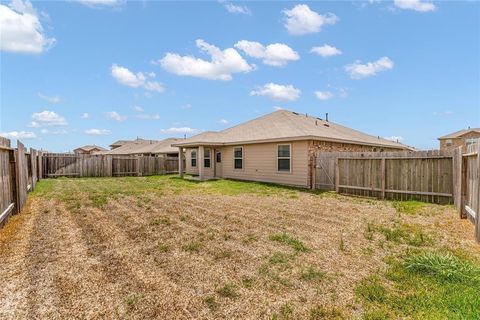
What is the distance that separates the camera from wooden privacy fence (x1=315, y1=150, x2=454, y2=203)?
9455 millimetres

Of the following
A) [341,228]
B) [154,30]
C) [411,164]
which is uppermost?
[154,30]

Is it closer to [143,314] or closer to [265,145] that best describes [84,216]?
[143,314]

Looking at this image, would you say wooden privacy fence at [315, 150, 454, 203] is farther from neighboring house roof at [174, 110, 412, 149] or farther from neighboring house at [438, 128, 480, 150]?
neighboring house at [438, 128, 480, 150]

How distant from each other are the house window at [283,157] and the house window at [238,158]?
320 centimetres

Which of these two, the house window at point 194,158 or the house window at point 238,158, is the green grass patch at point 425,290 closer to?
the house window at point 238,158

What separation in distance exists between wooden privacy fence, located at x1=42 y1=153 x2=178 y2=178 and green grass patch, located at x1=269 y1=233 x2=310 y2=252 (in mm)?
20703

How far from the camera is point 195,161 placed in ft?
73.0

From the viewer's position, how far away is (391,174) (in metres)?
10.8

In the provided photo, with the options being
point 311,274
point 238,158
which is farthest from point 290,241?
point 238,158

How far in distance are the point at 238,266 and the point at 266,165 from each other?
12.1 m

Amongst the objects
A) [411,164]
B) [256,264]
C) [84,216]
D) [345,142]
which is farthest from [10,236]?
[345,142]

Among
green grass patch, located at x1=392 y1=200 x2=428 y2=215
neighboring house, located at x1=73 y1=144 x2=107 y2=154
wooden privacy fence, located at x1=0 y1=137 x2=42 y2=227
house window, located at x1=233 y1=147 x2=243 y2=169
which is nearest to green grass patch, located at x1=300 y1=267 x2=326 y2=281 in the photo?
green grass patch, located at x1=392 y1=200 x2=428 y2=215

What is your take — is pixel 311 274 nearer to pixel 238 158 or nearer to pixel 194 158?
pixel 238 158

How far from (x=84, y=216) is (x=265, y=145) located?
10.5 metres
